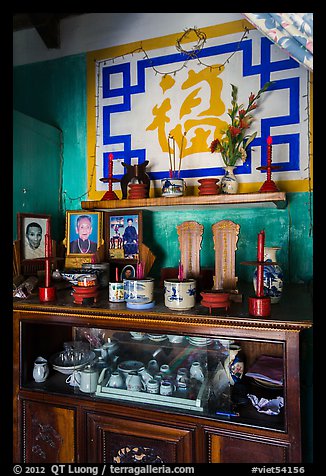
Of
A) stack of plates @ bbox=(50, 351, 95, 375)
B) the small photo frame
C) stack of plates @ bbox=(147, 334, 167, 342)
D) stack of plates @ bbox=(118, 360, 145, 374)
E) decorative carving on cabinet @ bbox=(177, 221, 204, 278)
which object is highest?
decorative carving on cabinet @ bbox=(177, 221, 204, 278)

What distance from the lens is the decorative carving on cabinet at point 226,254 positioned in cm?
153

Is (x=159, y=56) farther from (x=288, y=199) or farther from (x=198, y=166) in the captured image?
(x=288, y=199)

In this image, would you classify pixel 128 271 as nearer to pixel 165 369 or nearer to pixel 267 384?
pixel 165 369

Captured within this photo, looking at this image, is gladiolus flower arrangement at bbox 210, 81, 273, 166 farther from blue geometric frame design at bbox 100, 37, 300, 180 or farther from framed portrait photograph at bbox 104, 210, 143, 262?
framed portrait photograph at bbox 104, 210, 143, 262

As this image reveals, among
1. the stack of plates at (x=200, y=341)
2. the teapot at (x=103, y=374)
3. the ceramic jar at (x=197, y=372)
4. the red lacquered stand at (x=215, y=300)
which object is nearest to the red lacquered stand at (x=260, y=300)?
the red lacquered stand at (x=215, y=300)

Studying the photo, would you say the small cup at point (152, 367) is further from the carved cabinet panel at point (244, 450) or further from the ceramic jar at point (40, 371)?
the ceramic jar at point (40, 371)

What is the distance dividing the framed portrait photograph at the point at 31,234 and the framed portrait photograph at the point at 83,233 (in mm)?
138

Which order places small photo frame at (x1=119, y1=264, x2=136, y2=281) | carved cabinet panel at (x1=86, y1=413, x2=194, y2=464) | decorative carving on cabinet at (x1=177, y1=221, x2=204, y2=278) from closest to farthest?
carved cabinet panel at (x1=86, y1=413, x2=194, y2=464) < decorative carving on cabinet at (x1=177, y1=221, x2=204, y2=278) < small photo frame at (x1=119, y1=264, x2=136, y2=281)

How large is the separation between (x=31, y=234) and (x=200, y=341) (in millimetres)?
1060

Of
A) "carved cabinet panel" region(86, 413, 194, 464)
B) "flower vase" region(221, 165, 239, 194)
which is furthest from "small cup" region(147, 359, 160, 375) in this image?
"flower vase" region(221, 165, 239, 194)

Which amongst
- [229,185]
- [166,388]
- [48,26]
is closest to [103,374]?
[166,388]

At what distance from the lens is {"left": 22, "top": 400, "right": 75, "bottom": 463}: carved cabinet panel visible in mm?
1478

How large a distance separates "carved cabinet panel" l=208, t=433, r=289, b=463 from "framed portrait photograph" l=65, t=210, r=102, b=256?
1.10m

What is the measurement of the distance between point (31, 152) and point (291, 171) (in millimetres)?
1358
